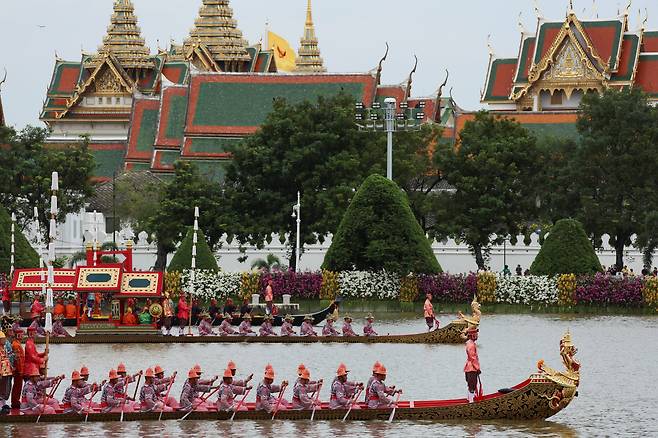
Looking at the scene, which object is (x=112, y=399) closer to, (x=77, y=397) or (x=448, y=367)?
(x=77, y=397)

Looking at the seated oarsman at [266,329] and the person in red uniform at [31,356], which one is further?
the seated oarsman at [266,329]

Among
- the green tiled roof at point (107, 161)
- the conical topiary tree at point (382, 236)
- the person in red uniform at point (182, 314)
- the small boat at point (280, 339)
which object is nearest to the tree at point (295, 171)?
the conical topiary tree at point (382, 236)

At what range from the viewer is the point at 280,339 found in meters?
47.0

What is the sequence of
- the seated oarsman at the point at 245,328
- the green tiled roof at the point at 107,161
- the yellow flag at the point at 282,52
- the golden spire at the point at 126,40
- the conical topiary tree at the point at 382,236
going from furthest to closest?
the yellow flag at the point at 282,52 → the golden spire at the point at 126,40 → the green tiled roof at the point at 107,161 → the conical topiary tree at the point at 382,236 → the seated oarsman at the point at 245,328

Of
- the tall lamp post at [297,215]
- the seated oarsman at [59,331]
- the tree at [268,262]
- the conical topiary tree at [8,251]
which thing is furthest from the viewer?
the tree at [268,262]

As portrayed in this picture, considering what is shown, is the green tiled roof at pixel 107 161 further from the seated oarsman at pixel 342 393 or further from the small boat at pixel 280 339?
the seated oarsman at pixel 342 393

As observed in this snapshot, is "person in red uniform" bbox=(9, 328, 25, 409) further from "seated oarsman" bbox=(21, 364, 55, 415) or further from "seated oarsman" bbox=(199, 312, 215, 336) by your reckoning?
"seated oarsman" bbox=(199, 312, 215, 336)

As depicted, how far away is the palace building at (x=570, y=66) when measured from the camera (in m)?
99.4

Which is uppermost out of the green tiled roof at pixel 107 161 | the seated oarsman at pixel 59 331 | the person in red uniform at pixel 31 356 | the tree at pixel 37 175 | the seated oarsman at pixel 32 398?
the green tiled roof at pixel 107 161

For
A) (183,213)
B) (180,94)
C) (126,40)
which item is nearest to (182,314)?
(183,213)

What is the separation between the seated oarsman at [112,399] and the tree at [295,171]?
35.8 m

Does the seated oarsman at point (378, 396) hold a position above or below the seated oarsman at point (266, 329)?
below

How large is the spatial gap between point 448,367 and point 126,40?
7717cm

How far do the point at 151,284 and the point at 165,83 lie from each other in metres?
45.4
